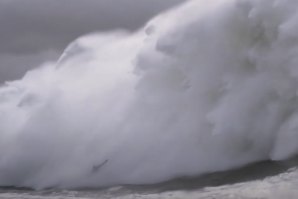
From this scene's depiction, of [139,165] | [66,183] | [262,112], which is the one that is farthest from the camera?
[66,183]

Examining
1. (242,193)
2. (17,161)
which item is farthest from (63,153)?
(242,193)

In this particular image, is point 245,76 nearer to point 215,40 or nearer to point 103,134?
point 215,40

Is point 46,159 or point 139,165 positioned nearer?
point 139,165

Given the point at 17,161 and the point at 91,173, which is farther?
the point at 17,161

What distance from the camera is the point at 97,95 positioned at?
28719mm

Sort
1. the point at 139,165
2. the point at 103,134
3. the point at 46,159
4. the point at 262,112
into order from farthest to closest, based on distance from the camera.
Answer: the point at 46,159
the point at 103,134
the point at 139,165
the point at 262,112

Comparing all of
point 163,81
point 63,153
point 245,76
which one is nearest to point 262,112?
point 245,76

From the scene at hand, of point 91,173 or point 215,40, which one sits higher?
point 215,40

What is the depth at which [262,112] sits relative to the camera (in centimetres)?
1903

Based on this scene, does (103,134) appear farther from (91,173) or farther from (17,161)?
(17,161)

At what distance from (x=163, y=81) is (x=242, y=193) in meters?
8.52

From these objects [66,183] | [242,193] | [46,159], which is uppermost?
[46,159]

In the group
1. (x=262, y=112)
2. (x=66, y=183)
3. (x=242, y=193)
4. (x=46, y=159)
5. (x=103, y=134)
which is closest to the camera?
(x=242, y=193)

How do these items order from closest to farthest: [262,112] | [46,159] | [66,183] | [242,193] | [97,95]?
[242,193] → [262,112] → [66,183] → [46,159] → [97,95]
